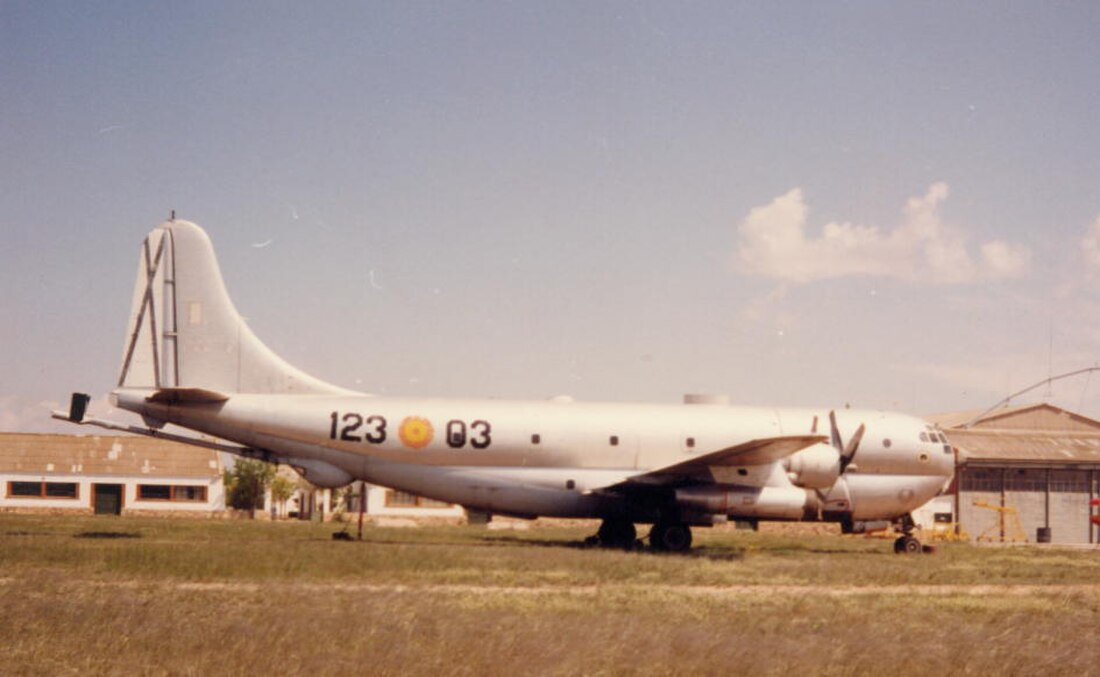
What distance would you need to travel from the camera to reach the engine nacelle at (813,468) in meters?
27.7

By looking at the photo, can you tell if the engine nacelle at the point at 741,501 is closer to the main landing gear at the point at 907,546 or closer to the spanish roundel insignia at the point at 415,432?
the main landing gear at the point at 907,546

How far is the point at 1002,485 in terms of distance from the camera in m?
54.4

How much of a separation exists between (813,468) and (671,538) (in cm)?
449

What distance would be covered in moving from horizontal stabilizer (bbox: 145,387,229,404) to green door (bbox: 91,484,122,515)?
1446 inches

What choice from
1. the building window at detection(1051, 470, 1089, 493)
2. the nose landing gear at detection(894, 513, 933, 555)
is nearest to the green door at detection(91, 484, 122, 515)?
the nose landing gear at detection(894, 513, 933, 555)

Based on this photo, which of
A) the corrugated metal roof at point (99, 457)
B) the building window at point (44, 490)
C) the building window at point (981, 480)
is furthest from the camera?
the corrugated metal roof at point (99, 457)

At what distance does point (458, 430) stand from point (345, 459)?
10.2ft

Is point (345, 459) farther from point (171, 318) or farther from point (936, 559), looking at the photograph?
point (936, 559)

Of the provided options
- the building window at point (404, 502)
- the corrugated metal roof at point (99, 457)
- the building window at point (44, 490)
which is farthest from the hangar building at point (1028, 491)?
the building window at point (44, 490)

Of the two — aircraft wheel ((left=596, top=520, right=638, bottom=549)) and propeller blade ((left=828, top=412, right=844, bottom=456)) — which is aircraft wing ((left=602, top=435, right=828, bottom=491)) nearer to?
aircraft wheel ((left=596, top=520, right=638, bottom=549))

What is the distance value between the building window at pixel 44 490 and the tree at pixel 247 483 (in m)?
19.4

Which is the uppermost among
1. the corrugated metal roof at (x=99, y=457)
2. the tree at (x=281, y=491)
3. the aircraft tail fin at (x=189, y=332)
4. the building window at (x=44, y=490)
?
the aircraft tail fin at (x=189, y=332)

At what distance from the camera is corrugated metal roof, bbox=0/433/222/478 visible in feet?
193

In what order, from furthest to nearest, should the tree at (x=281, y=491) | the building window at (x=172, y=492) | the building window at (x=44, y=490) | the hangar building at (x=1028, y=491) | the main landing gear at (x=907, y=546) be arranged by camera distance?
the tree at (x=281, y=491) → the building window at (x=172, y=492) → the building window at (x=44, y=490) → the hangar building at (x=1028, y=491) → the main landing gear at (x=907, y=546)
